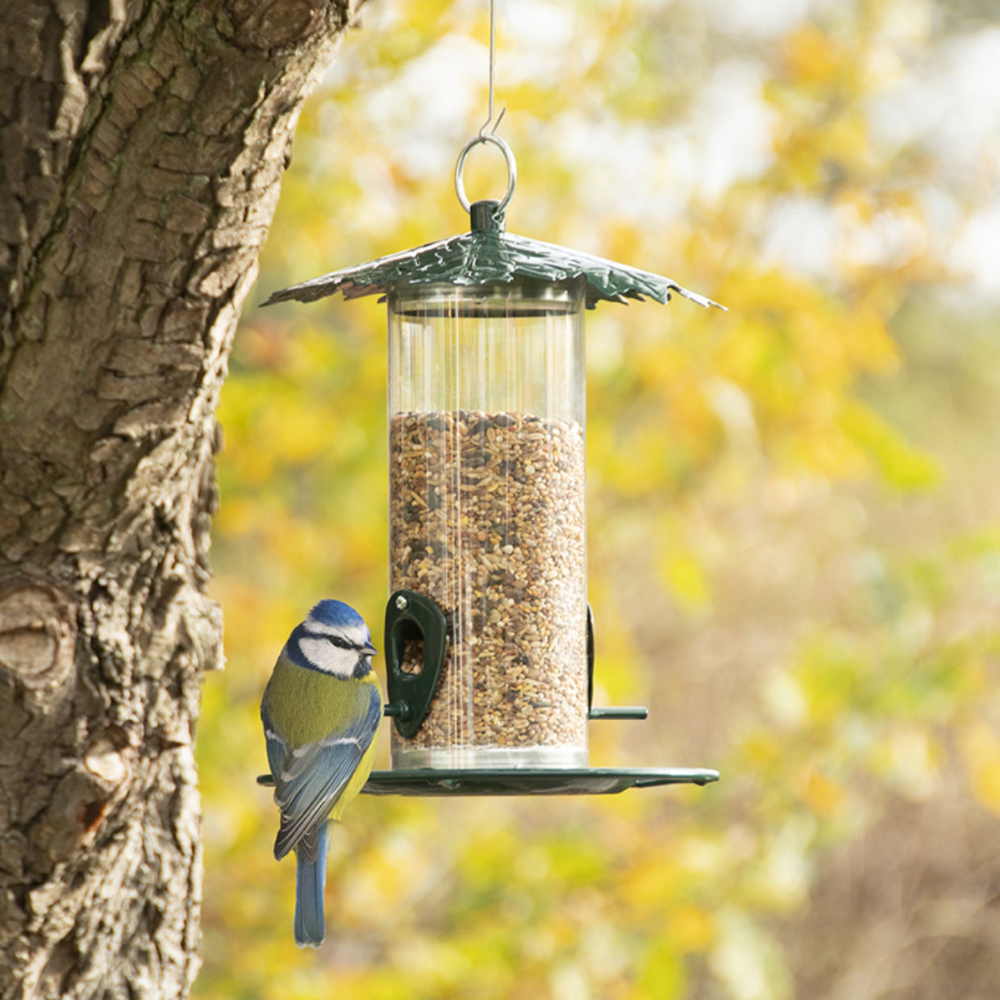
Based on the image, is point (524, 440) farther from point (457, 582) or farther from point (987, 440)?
point (987, 440)

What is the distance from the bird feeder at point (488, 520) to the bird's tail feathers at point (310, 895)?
0.94 feet

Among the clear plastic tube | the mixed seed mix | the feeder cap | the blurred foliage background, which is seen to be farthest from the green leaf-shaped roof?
the blurred foliage background

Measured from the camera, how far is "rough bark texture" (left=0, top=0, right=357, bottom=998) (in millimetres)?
2119

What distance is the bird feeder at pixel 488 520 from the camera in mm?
3254

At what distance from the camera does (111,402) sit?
91.4 inches

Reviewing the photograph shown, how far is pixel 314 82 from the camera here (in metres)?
2.19

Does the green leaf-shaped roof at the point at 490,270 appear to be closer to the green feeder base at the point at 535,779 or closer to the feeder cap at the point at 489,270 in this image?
the feeder cap at the point at 489,270

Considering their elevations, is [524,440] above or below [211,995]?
above

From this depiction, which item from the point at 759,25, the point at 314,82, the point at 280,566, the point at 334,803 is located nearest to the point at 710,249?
the point at 280,566

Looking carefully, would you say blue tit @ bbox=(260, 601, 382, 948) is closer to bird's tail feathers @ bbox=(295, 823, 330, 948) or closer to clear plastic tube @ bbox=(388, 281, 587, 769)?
bird's tail feathers @ bbox=(295, 823, 330, 948)

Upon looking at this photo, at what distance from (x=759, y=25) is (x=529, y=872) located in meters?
7.56

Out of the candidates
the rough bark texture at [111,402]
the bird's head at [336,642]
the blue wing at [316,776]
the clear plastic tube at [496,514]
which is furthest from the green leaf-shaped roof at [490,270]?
the blue wing at [316,776]

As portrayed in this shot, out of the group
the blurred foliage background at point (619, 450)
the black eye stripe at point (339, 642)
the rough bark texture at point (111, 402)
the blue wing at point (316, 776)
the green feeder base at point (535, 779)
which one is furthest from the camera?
the blurred foliage background at point (619, 450)

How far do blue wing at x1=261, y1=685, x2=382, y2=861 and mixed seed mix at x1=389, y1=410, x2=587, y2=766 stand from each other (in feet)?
0.46
